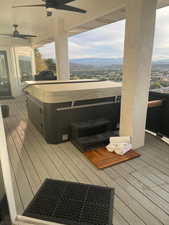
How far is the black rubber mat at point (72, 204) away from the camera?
142 cm

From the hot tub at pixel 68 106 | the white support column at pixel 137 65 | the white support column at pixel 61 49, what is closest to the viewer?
the white support column at pixel 137 65

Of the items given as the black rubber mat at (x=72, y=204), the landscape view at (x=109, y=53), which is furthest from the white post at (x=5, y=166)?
the landscape view at (x=109, y=53)

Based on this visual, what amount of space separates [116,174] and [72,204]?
70 centimetres

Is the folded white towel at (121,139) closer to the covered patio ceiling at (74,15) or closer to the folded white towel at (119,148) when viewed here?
the folded white towel at (119,148)

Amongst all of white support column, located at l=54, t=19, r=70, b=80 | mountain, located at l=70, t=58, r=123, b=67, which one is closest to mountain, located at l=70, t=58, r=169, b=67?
mountain, located at l=70, t=58, r=123, b=67

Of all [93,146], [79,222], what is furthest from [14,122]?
[79,222]

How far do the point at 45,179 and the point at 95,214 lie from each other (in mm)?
753

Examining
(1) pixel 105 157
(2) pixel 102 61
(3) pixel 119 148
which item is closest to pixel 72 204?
(1) pixel 105 157

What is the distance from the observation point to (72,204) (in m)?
1.58

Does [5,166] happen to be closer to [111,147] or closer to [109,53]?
[111,147]

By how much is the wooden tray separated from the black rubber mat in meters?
0.44

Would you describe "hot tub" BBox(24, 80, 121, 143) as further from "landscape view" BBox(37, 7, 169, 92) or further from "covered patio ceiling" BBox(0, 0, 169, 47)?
"covered patio ceiling" BBox(0, 0, 169, 47)

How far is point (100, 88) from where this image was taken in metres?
2.98

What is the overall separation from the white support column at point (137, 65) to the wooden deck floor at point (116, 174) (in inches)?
18.2
